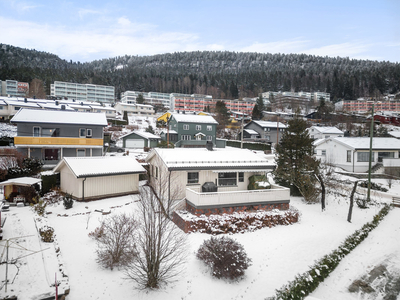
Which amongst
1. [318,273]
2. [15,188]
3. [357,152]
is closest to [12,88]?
[15,188]

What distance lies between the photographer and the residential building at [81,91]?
350ft

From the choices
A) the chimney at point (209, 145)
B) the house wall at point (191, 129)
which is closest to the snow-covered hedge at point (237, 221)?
the chimney at point (209, 145)

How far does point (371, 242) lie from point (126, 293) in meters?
14.6

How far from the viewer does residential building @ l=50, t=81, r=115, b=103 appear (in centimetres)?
10681

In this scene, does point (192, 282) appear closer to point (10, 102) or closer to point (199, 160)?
point (199, 160)

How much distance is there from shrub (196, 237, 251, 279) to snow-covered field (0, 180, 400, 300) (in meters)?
A: 0.37

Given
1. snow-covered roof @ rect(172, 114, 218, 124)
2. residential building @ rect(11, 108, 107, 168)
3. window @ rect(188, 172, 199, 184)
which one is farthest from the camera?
snow-covered roof @ rect(172, 114, 218, 124)

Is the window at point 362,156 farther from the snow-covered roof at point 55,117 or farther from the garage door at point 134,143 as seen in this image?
the snow-covered roof at point 55,117

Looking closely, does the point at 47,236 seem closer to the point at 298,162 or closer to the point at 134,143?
the point at 298,162

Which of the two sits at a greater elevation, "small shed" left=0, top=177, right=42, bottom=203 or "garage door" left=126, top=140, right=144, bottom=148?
"garage door" left=126, top=140, right=144, bottom=148

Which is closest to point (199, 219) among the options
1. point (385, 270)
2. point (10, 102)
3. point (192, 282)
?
point (192, 282)

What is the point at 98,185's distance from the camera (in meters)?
18.4

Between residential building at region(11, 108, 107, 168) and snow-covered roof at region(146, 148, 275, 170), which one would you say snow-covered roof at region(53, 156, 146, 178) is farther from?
residential building at region(11, 108, 107, 168)

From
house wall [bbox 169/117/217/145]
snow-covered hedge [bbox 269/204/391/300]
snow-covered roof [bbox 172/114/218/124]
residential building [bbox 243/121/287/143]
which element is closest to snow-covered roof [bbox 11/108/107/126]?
house wall [bbox 169/117/217/145]
